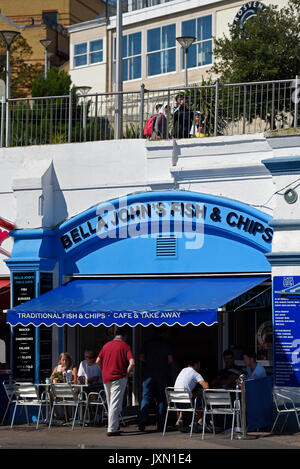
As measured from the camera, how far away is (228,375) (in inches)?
598

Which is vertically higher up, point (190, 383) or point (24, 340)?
point (24, 340)

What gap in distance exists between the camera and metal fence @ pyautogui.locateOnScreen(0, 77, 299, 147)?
17.0 meters

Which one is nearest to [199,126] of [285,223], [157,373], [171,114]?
[171,114]

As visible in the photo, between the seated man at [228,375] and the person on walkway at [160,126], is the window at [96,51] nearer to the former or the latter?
the person on walkway at [160,126]

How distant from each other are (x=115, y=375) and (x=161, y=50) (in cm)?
2739

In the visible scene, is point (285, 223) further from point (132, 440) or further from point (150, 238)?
point (132, 440)

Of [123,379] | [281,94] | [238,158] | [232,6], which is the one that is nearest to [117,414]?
[123,379]

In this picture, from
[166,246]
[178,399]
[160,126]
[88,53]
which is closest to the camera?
[178,399]

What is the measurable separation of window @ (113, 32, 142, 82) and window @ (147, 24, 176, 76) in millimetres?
508

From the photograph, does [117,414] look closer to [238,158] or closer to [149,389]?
[149,389]

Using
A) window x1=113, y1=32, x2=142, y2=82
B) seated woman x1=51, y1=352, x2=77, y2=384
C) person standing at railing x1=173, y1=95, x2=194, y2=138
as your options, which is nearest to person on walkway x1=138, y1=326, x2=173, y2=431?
seated woman x1=51, y1=352, x2=77, y2=384

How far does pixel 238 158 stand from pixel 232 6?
21904mm

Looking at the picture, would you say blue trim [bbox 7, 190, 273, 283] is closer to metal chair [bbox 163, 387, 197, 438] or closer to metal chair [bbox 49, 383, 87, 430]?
metal chair [bbox 49, 383, 87, 430]

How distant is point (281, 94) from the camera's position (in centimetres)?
1728
